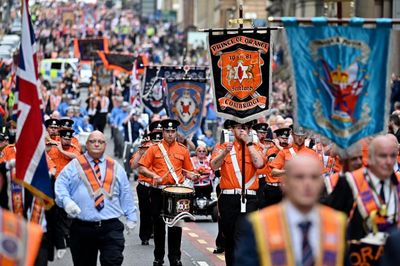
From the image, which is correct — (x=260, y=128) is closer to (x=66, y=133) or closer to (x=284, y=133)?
(x=284, y=133)

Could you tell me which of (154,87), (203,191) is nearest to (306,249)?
(203,191)

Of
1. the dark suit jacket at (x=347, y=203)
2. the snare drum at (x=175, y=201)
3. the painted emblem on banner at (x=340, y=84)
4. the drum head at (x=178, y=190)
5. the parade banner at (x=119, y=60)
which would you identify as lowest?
the parade banner at (x=119, y=60)

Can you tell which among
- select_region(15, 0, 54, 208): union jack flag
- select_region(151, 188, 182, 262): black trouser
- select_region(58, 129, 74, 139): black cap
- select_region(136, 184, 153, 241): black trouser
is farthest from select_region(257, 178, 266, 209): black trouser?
select_region(15, 0, 54, 208): union jack flag

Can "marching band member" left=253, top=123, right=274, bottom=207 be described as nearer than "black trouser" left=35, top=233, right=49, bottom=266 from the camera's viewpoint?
No

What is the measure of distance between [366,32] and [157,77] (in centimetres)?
1969

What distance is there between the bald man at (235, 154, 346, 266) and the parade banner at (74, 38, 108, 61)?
45.3 metres

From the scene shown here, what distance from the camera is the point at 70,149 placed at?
20.0 m

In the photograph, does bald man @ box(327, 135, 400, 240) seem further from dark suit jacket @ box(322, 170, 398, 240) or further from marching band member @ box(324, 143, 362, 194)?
marching band member @ box(324, 143, 362, 194)

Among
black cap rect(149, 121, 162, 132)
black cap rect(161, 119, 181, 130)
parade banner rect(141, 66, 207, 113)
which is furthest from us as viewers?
parade banner rect(141, 66, 207, 113)

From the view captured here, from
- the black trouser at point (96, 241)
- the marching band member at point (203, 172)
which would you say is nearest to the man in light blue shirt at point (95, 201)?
the black trouser at point (96, 241)

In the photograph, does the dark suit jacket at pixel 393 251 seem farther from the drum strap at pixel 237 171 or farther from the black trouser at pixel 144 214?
the black trouser at pixel 144 214

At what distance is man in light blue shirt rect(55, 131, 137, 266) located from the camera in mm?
14344

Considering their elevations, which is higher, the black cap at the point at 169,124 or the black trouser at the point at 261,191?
the black cap at the point at 169,124

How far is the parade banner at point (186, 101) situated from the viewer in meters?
26.7
